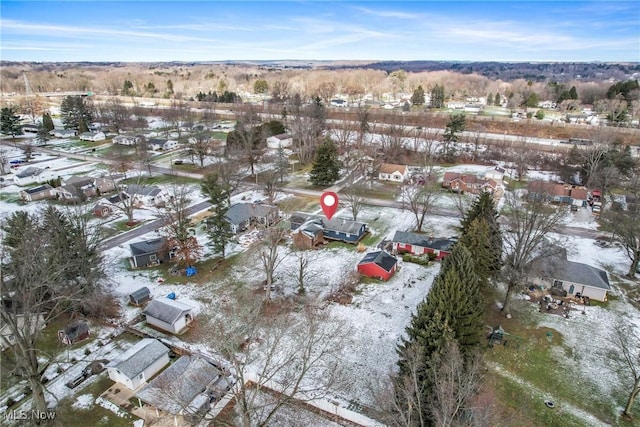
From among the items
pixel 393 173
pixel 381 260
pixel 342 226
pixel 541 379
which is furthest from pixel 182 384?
pixel 393 173

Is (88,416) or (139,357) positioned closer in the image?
(88,416)

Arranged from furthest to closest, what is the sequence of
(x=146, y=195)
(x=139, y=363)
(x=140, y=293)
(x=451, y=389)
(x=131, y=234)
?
(x=146, y=195)
(x=131, y=234)
(x=140, y=293)
(x=139, y=363)
(x=451, y=389)

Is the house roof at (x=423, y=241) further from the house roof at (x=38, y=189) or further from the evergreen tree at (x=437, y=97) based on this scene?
the evergreen tree at (x=437, y=97)

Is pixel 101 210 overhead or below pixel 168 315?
overhead

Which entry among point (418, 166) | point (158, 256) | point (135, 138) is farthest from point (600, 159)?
point (135, 138)

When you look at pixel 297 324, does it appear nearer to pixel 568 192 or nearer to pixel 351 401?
pixel 351 401

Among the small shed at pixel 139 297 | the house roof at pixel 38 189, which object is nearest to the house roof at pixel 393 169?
the small shed at pixel 139 297

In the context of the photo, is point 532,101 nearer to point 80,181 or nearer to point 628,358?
point 628,358

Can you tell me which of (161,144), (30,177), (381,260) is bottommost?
(381,260)
